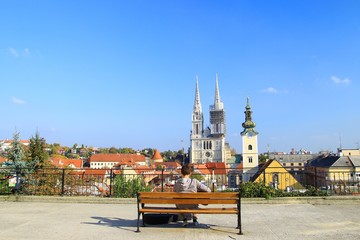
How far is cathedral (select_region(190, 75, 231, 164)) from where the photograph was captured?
149 meters

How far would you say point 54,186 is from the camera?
12.5 meters

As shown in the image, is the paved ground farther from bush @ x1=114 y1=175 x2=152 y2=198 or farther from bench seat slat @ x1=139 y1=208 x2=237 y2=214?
bush @ x1=114 y1=175 x2=152 y2=198

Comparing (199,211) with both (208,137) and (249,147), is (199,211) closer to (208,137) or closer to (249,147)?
(249,147)

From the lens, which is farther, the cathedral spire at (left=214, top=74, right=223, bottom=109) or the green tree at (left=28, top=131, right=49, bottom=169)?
the cathedral spire at (left=214, top=74, right=223, bottom=109)

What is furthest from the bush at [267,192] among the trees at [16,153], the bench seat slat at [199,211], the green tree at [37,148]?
the green tree at [37,148]

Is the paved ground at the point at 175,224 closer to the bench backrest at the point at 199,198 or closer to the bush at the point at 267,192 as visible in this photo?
the bench backrest at the point at 199,198

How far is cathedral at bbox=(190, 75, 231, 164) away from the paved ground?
13696cm

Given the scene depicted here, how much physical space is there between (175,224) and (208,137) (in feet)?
479

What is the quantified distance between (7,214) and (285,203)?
7901 millimetres

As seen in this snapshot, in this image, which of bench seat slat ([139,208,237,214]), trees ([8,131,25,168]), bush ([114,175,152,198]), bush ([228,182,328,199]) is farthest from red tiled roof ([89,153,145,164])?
bench seat slat ([139,208,237,214])

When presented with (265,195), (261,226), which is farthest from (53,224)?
(265,195)

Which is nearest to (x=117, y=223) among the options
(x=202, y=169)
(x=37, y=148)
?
(x=37, y=148)

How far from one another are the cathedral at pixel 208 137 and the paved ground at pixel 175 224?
136964 millimetres

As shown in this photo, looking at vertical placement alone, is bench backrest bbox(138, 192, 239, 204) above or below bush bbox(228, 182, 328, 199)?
above
